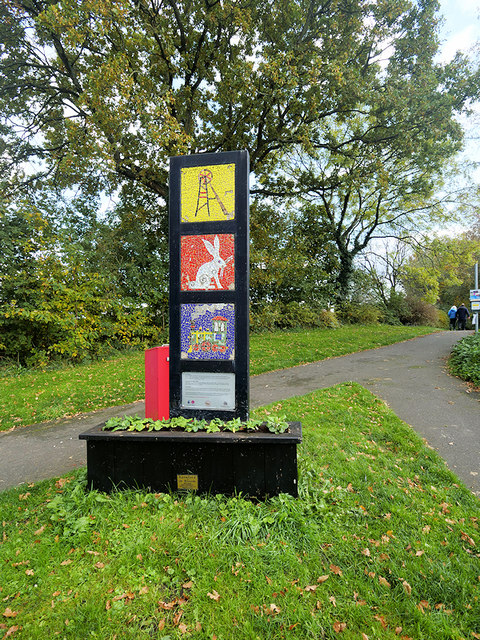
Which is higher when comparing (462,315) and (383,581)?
(462,315)

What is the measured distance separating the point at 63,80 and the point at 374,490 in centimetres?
1268

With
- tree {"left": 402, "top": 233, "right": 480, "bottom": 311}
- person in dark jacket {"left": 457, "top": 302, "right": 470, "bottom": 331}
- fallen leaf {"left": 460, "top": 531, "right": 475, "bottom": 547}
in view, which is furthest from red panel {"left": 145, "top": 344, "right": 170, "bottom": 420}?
person in dark jacket {"left": 457, "top": 302, "right": 470, "bottom": 331}

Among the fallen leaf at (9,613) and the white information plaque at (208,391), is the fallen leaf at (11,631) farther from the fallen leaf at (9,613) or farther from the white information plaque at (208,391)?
the white information plaque at (208,391)

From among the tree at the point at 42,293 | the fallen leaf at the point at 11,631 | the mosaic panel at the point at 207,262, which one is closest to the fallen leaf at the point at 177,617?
the fallen leaf at the point at 11,631

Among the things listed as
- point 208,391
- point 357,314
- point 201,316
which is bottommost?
point 208,391

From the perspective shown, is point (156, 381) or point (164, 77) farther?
point (164, 77)

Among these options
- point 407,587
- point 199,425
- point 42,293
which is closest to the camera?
point 407,587

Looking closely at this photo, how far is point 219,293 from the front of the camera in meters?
3.21

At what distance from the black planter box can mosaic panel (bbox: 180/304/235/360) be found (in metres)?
0.79

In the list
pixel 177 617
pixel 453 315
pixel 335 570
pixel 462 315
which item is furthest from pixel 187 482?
pixel 453 315

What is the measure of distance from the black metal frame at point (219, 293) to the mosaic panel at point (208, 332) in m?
0.04

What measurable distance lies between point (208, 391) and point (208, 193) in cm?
206

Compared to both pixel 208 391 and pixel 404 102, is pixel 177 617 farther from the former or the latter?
pixel 404 102

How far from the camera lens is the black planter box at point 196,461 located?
2684 millimetres
